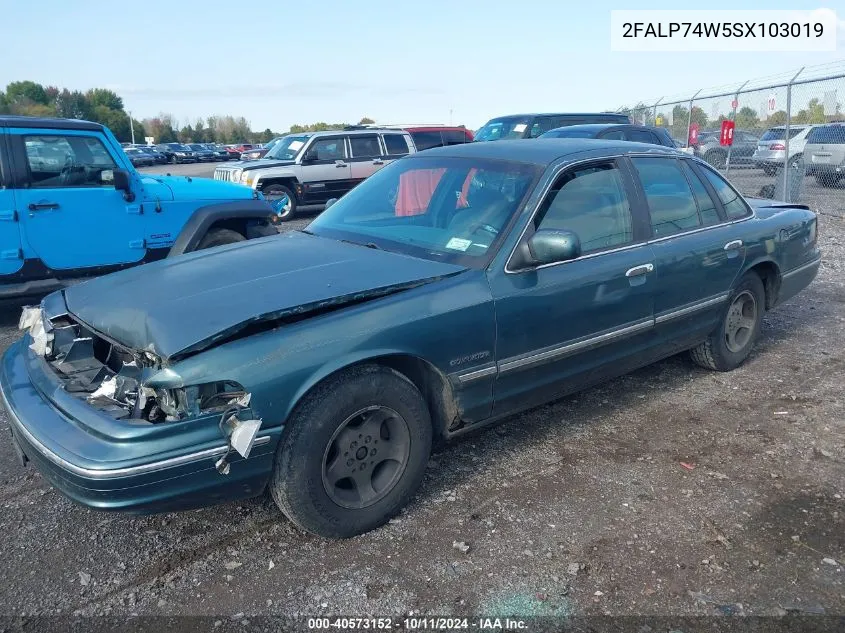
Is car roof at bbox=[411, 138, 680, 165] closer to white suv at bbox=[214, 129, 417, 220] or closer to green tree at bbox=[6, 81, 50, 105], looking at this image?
white suv at bbox=[214, 129, 417, 220]

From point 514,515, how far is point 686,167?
2.72 metres

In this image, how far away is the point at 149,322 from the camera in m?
2.79

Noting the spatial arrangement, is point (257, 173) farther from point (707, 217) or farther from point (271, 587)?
point (271, 587)

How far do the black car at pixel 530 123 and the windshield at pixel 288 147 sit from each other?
12.2ft

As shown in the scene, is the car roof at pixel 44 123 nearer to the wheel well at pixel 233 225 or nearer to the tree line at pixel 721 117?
the wheel well at pixel 233 225

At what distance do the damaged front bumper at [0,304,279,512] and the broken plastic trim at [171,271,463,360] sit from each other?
28cm

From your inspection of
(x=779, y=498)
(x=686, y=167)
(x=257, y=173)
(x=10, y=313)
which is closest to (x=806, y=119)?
(x=257, y=173)

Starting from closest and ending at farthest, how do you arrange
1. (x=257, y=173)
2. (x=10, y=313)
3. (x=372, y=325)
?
(x=372, y=325), (x=10, y=313), (x=257, y=173)

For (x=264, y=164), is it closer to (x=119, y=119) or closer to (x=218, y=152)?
(x=218, y=152)

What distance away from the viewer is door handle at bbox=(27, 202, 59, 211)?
20.5 feet

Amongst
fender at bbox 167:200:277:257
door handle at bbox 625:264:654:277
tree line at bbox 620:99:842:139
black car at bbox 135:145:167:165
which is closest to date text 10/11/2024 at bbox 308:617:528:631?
door handle at bbox 625:264:654:277

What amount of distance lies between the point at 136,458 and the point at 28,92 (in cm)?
10465

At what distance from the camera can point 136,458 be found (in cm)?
246

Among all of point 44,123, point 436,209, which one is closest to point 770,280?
point 436,209
